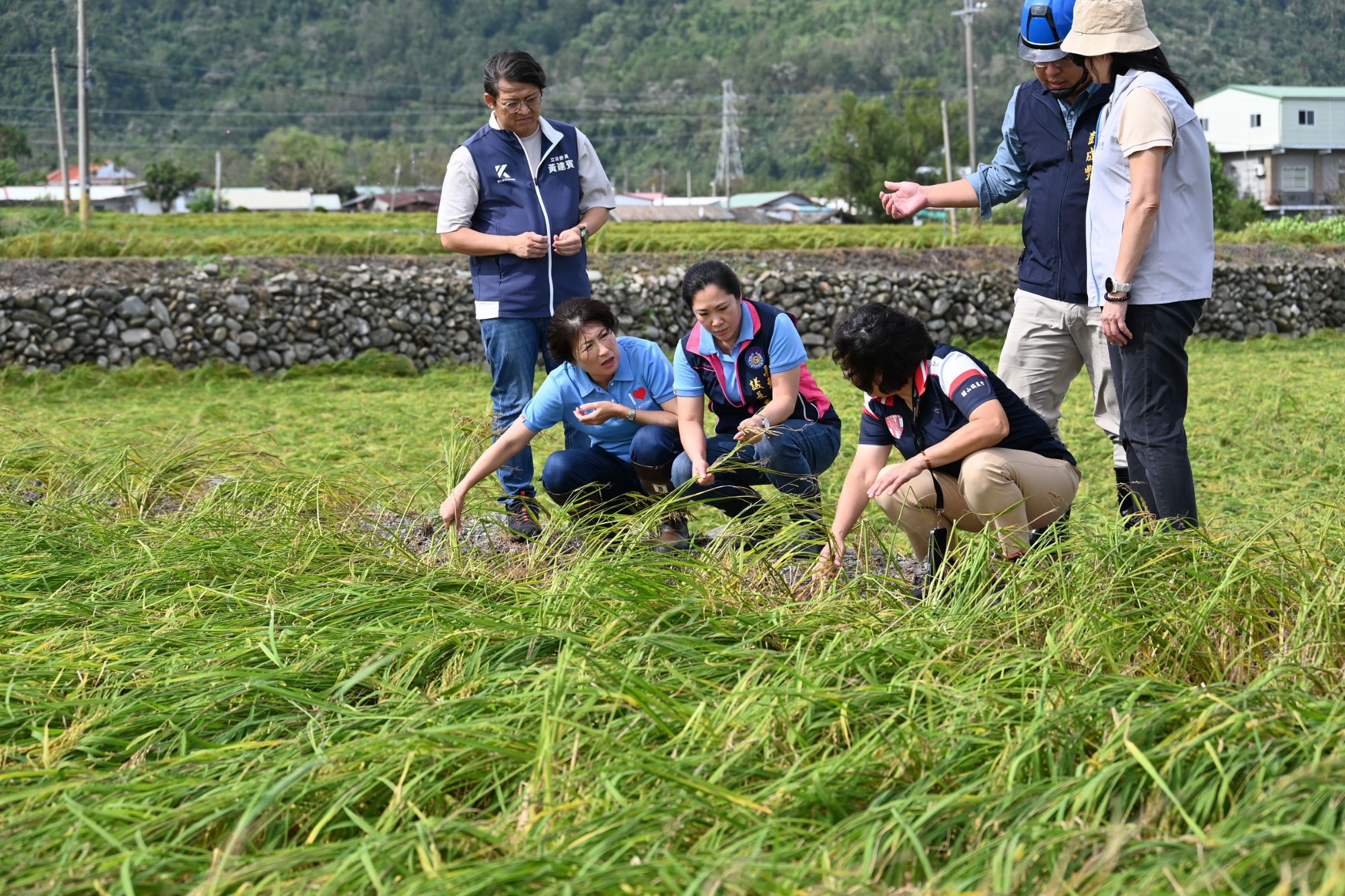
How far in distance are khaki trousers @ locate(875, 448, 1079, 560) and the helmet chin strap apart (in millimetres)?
1026

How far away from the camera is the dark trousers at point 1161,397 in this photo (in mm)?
3148

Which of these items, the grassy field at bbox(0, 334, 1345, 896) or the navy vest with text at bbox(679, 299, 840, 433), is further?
the navy vest with text at bbox(679, 299, 840, 433)

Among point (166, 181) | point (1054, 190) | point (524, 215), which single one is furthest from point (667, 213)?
point (1054, 190)

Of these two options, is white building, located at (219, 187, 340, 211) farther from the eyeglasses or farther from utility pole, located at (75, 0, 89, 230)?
the eyeglasses

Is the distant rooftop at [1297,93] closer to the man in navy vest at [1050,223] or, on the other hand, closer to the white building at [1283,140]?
the white building at [1283,140]

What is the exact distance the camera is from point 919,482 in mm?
3211

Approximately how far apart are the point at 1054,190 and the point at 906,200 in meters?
0.43

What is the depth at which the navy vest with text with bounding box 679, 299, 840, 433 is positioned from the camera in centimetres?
379

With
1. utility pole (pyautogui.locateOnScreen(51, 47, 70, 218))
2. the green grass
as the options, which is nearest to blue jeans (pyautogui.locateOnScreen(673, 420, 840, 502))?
the green grass

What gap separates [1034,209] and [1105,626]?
175cm

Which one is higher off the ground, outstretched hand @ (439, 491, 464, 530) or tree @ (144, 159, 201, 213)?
tree @ (144, 159, 201, 213)

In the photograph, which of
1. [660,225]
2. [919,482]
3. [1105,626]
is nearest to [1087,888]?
[1105,626]

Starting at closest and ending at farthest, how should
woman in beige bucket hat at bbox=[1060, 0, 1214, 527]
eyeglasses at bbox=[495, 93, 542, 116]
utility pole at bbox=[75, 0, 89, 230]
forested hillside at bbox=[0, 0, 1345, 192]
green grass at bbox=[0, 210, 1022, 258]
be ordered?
1. woman in beige bucket hat at bbox=[1060, 0, 1214, 527]
2. eyeglasses at bbox=[495, 93, 542, 116]
3. green grass at bbox=[0, 210, 1022, 258]
4. utility pole at bbox=[75, 0, 89, 230]
5. forested hillside at bbox=[0, 0, 1345, 192]

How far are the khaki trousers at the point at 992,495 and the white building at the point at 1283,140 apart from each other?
185 ft
